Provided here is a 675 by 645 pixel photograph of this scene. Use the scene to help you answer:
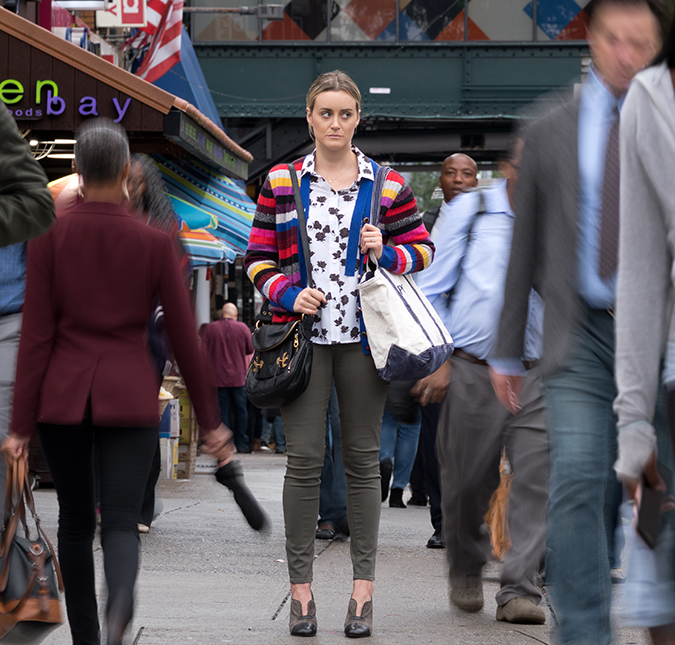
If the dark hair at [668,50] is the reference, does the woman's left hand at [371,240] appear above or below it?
below

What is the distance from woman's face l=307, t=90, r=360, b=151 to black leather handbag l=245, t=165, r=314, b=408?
19cm

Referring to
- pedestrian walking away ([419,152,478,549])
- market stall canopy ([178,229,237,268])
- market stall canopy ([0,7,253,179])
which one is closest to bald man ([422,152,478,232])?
pedestrian walking away ([419,152,478,549])

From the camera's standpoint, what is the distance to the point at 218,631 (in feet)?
13.9

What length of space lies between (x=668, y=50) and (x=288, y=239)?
7.92ft

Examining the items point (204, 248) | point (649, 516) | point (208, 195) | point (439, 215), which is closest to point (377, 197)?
point (439, 215)

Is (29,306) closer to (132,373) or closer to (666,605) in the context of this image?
(132,373)

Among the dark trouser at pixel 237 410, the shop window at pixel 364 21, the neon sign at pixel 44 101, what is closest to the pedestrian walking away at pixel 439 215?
the neon sign at pixel 44 101

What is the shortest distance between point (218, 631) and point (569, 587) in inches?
75.7

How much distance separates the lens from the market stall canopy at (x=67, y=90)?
9938 millimetres

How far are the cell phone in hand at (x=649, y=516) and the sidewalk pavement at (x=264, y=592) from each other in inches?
77.6

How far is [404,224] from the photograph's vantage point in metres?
4.46

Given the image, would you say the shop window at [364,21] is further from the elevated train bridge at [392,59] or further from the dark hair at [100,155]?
the dark hair at [100,155]

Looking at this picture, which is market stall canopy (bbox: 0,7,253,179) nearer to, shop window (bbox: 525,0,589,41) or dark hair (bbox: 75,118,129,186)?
dark hair (bbox: 75,118,129,186)

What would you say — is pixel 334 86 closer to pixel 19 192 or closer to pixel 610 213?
pixel 19 192
